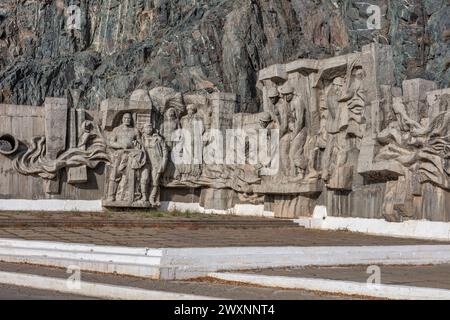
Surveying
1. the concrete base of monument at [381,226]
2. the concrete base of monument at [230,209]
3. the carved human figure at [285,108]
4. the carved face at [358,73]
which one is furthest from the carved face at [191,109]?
the carved face at [358,73]

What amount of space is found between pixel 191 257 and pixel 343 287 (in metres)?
2.07

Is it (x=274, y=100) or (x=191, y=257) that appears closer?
(x=191, y=257)

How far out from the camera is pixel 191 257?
29.1 ft

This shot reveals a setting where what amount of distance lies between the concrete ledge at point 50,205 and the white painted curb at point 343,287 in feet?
→ 32.8

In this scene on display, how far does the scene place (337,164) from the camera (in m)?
15.6

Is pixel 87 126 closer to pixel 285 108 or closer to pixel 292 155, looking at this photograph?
pixel 285 108

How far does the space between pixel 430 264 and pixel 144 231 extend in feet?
17.6

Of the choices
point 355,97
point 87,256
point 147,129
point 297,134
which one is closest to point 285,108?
point 297,134

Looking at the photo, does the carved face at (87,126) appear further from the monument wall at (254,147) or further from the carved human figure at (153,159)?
the carved human figure at (153,159)

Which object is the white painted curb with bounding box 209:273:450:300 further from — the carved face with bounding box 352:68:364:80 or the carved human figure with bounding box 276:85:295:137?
the carved human figure with bounding box 276:85:295:137

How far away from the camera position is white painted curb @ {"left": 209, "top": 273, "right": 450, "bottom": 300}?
696 centimetres

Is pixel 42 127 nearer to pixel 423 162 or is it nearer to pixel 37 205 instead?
pixel 37 205
